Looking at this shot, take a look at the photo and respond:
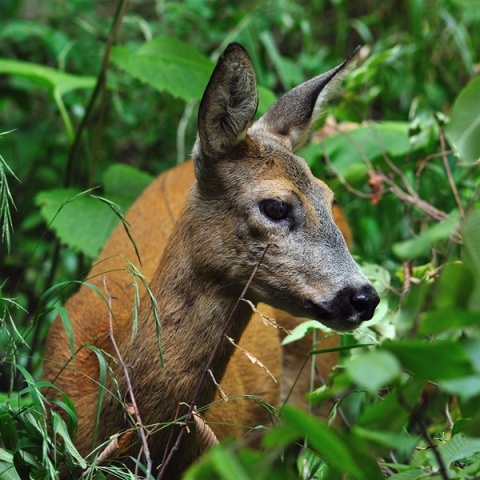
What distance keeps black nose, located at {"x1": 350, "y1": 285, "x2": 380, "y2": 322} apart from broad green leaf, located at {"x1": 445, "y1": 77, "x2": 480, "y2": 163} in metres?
1.11

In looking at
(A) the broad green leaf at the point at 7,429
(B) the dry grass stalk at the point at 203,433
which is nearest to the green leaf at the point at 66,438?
(A) the broad green leaf at the point at 7,429

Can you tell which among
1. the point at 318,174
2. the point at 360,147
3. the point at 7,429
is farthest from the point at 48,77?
the point at 7,429

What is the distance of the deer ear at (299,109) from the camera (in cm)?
329

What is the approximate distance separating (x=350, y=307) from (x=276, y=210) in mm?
425

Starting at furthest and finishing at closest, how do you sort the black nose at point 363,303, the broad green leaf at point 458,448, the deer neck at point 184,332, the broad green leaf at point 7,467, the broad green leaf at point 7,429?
the deer neck at point 184,332, the black nose at point 363,303, the broad green leaf at point 7,429, the broad green leaf at point 7,467, the broad green leaf at point 458,448

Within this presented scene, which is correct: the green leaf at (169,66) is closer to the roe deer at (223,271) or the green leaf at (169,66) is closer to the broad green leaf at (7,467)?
the roe deer at (223,271)

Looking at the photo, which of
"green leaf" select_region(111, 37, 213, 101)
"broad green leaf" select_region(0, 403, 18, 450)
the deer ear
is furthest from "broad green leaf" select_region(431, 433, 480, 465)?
"green leaf" select_region(111, 37, 213, 101)

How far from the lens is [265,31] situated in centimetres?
612

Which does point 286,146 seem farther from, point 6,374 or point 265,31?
point 265,31

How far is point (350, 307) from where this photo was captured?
8.82 feet

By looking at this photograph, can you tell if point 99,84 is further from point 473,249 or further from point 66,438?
point 473,249

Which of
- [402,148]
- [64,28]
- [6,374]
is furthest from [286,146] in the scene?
[64,28]

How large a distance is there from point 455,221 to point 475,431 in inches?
16.3

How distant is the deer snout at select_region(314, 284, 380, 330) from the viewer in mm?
2684
